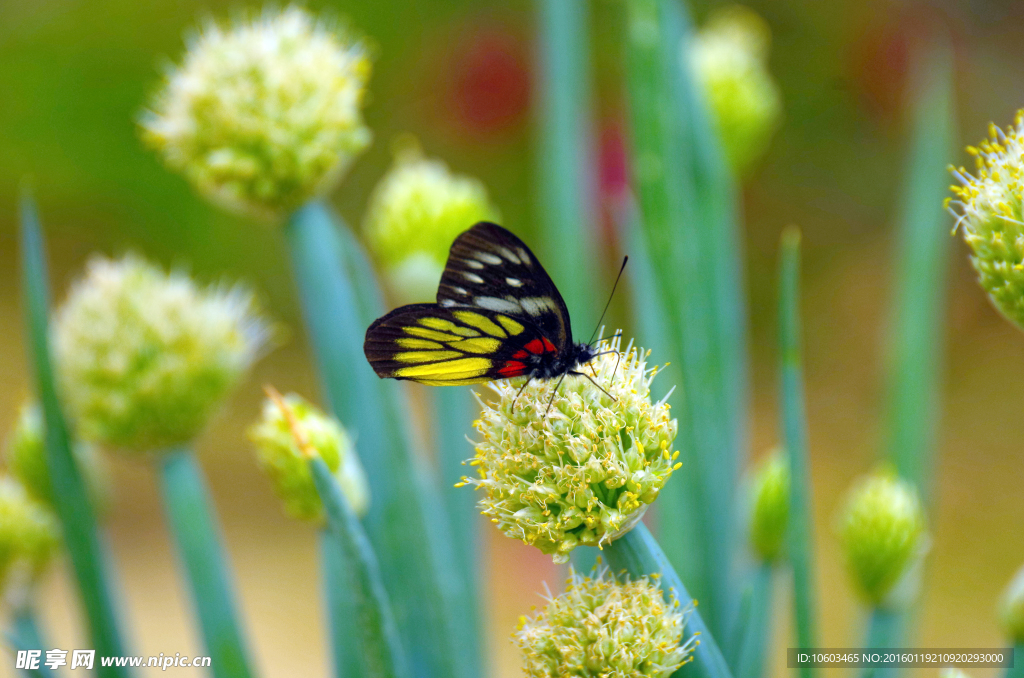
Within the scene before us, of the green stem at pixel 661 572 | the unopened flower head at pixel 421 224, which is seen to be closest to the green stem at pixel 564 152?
the unopened flower head at pixel 421 224

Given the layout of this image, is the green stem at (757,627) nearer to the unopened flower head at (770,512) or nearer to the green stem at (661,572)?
the unopened flower head at (770,512)

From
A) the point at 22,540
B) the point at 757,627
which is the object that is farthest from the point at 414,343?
the point at 22,540

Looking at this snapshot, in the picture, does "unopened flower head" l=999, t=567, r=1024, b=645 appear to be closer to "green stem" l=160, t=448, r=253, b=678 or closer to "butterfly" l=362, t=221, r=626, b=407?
"butterfly" l=362, t=221, r=626, b=407

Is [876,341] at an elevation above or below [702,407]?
above

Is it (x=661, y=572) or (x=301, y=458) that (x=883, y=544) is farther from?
(x=301, y=458)

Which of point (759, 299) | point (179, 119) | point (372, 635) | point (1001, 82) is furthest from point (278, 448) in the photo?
point (1001, 82)

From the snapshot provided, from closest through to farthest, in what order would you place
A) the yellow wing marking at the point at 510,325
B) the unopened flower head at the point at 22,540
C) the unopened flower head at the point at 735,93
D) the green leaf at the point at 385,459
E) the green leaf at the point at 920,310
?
1. the yellow wing marking at the point at 510,325
2. the green leaf at the point at 385,459
3. the unopened flower head at the point at 22,540
4. the green leaf at the point at 920,310
5. the unopened flower head at the point at 735,93

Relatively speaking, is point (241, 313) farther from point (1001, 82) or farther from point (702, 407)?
point (1001, 82)
